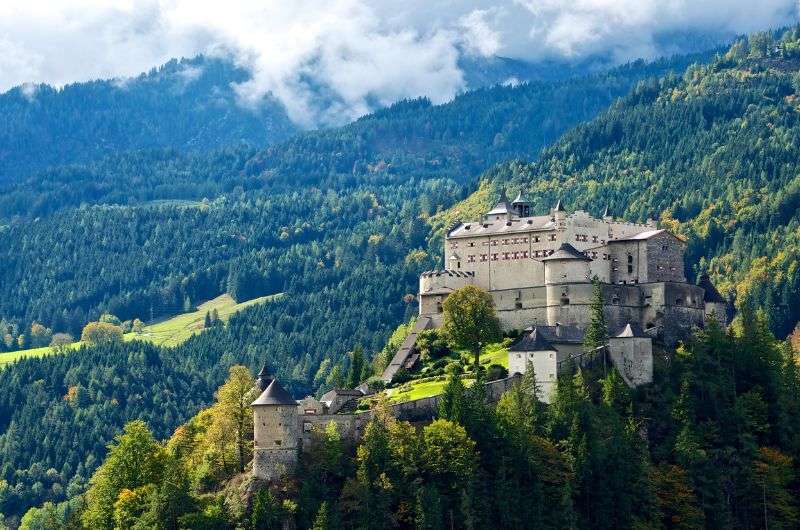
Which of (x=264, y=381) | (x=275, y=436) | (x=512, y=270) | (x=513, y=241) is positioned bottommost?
(x=275, y=436)

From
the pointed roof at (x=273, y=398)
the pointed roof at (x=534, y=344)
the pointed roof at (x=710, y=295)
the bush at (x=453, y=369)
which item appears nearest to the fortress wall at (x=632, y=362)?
the pointed roof at (x=534, y=344)

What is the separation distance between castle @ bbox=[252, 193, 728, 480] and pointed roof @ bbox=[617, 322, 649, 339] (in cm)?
14

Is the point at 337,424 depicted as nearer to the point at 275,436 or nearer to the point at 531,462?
the point at 275,436

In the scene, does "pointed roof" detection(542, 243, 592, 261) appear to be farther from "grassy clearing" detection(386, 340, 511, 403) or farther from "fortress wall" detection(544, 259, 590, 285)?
"grassy clearing" detection(386, 340, 511, 403)

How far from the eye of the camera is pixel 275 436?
3848 inches

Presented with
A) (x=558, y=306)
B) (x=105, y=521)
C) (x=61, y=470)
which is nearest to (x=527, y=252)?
(x=558, y=306)

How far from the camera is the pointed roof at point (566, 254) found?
116 metres

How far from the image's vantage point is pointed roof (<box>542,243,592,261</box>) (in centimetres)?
11619

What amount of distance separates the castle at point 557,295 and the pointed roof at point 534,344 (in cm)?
Result: 9

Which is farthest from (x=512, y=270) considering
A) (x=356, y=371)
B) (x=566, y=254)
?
(x=356, y=371)

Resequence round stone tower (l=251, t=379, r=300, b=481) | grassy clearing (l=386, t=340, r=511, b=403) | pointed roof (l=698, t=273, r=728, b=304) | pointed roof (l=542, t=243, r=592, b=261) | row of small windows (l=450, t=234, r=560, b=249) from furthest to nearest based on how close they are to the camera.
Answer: row of small windows (l=450, t=234, r=560, b=249)
pointed roof (l=698, t=273, r=728, b=304)
pointed roof (l=542, t=243, r=592, b=261)
grassy clearing (l=386, t=340, r=511, b=403)
round stone tower (l=251, t=379, r=300, b=481)

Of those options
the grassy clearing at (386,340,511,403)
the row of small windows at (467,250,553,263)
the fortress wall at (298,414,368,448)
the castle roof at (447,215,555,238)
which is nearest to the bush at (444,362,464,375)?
the grassy clearing at (386,340,511,403)

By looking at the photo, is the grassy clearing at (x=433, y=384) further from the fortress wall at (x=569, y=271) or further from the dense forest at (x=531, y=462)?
the fortress wall at (x=569, y=271)

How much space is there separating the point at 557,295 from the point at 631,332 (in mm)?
8048
